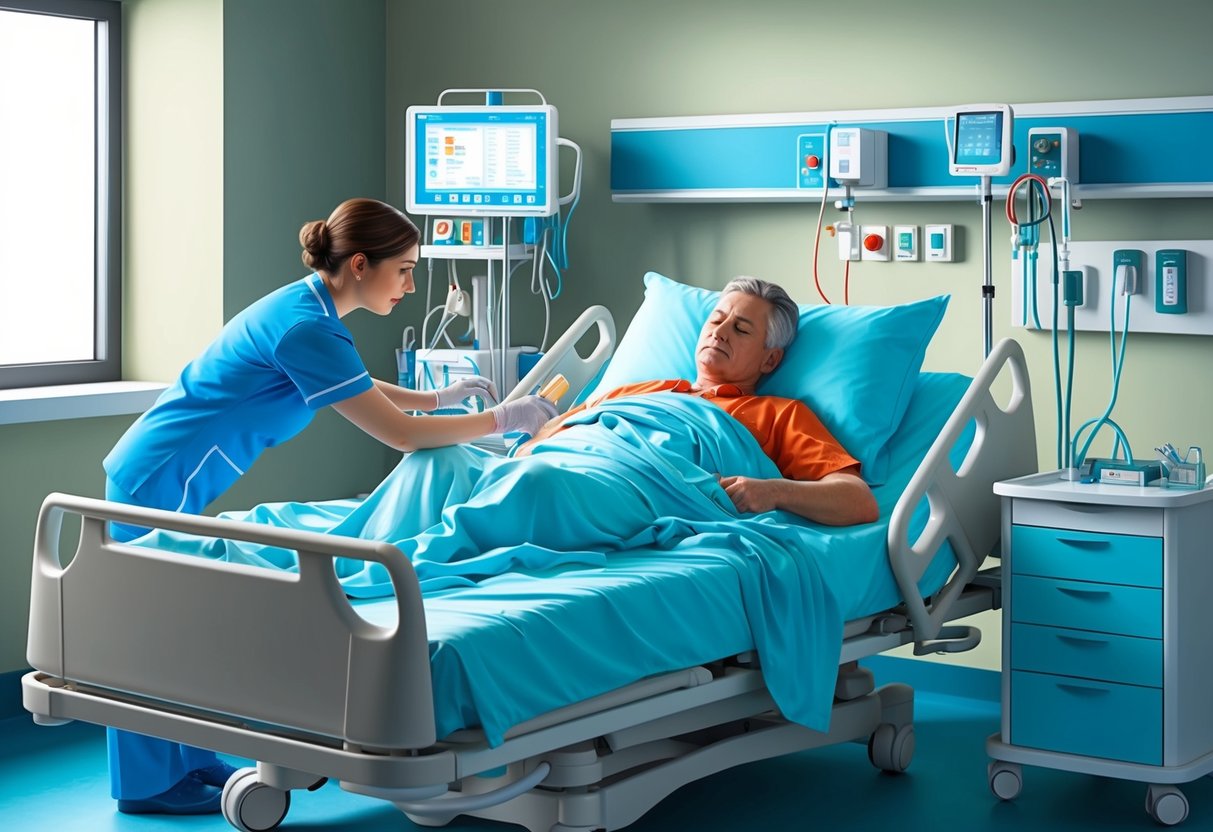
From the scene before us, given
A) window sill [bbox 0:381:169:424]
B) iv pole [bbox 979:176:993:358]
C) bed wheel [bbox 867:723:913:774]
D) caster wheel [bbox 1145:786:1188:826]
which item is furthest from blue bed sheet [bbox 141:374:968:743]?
window sill [bbox 0:381:169:424]

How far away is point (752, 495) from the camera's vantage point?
134 inches

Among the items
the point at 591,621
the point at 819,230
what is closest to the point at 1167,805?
the point at 591,621

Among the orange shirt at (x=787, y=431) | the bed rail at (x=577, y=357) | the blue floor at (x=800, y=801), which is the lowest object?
the blue floor at (x=800, y=801)

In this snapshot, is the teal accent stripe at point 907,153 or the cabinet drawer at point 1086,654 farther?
the teal accent stripe at point 907,153

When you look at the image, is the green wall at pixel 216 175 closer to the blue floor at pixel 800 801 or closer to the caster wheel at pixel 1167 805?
the blue floor at pixel 800 801

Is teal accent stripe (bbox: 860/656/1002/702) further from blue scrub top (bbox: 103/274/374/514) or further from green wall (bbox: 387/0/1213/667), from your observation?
blue scrub top (bbox: 103/274/374/514)

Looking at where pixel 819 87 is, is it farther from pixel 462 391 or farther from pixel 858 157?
pixel 462 391

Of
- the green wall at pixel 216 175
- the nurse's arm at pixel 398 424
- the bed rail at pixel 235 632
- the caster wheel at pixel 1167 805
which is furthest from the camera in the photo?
the green wall at pixel 216 175

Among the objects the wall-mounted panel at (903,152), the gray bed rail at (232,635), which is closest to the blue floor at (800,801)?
the gray bed rail at (232,635)

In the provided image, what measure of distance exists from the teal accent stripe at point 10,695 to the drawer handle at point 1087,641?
108 inches

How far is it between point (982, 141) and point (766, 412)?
923 millimetres

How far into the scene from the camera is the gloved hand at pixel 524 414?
339 cm

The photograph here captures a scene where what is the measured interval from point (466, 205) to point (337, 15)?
3.04ft

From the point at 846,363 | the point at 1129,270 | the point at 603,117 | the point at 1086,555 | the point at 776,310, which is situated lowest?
the point at 1086,555
